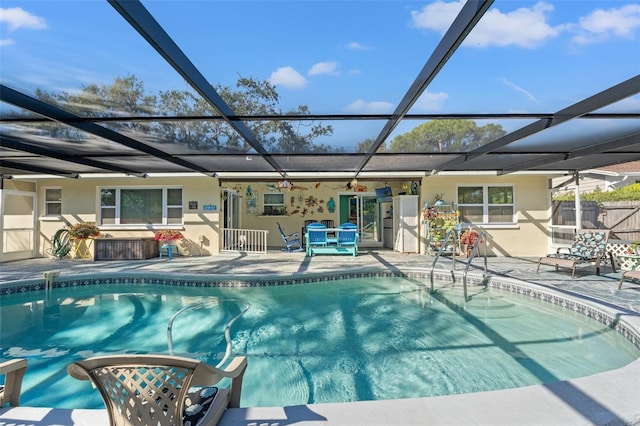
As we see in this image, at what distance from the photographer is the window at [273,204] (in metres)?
13.2

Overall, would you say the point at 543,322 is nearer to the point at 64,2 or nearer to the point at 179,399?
the point at 179,399

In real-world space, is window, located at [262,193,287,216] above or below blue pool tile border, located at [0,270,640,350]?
above

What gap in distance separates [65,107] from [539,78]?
5.14 m

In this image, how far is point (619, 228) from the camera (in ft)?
29.7

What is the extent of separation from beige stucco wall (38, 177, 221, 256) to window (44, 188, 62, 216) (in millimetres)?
117

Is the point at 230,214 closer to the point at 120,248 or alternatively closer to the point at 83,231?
the point at 120,248

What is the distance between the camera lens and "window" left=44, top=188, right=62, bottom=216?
1038 cm

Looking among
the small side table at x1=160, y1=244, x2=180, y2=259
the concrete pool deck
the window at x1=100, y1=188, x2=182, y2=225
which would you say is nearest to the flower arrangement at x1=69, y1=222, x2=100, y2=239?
the window at x1=100, y1=188, x2=182, y2=225

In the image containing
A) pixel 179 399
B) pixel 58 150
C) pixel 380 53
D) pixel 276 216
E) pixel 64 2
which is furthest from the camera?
pixel 276 216

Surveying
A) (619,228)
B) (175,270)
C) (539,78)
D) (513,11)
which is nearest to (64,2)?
(513,11)

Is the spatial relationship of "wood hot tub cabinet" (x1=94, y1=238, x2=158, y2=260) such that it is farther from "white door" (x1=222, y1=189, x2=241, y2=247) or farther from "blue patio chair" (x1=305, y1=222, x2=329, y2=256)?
"blue patio chair" (x1=305, y1=222, x2=329, y2=256)

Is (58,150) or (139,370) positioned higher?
(58,150)

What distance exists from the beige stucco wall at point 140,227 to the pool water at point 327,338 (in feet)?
11.8

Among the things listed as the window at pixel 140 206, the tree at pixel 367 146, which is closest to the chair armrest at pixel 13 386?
the tree at pixel 367 146
